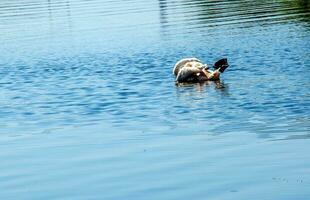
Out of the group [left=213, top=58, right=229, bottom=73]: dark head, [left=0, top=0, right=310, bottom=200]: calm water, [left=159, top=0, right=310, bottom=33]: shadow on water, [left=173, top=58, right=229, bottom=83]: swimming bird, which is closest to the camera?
[left=0, top=0, right=310, bottom=200]: calm water

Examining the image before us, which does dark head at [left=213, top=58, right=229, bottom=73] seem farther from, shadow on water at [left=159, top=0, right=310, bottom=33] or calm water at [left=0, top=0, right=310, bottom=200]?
shadow on water at [left=159, top=0, right=310, bottom=33]

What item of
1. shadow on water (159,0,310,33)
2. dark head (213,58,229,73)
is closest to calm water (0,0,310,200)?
dark head (213,58,229,73)

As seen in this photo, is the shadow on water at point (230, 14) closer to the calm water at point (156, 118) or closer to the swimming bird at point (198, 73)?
the calm water at point (156, 118)

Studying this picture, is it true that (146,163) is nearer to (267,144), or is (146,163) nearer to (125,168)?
(125,168)

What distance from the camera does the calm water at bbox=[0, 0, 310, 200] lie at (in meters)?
14.5

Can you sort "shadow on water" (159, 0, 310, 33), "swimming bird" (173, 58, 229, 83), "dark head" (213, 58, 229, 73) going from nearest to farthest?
"swimming bird" (173, 58, 229, 83) < "dark head" (213, 58, 229, 73) < "shadow on water" (159, 0, 310, 33)

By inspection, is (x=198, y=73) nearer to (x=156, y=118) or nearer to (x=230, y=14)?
(x=156, y=118)

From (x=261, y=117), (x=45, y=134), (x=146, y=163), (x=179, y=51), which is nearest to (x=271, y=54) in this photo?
(x=179, y=51)

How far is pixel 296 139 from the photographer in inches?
682

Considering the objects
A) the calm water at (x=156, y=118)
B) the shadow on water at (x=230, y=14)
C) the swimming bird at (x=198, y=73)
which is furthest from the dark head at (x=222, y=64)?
the shadow on water at (x=230, y=14)

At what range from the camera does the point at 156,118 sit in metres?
21.3

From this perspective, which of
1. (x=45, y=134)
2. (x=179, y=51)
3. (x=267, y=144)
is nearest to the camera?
(x=267, y=144)

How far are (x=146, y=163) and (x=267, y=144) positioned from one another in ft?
9.82

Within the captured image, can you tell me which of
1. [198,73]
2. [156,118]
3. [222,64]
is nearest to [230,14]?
[222,64]
